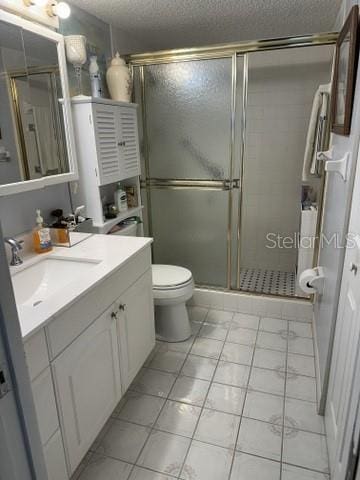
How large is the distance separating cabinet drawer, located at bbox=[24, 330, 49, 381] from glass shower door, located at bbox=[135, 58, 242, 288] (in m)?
1.79

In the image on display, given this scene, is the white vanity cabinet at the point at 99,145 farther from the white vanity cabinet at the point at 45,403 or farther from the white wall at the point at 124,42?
the white vanity cabinet at the point at 45,403

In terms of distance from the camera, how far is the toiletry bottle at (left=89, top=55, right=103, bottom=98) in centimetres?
205

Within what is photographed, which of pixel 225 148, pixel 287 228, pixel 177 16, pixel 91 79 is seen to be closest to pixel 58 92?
pixel 91 79

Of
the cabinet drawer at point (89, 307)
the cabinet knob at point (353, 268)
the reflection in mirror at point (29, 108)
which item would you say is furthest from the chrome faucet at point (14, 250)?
the cabinet knob at point (353, 268)

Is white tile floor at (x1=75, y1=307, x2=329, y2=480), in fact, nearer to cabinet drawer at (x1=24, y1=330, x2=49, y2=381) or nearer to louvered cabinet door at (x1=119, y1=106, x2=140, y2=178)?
cabinet drawer at (x1=24, y1=330, x2=49, y2=381)

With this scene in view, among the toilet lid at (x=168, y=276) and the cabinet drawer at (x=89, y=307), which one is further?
the toilet lid at (x=168, y=276)

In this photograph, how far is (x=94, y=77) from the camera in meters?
2.06

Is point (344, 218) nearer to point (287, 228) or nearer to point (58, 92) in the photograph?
point (58, 92)

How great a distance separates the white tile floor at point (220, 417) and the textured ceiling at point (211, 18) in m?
2.14

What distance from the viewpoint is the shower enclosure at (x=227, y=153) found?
2359mm

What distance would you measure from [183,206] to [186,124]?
63cm

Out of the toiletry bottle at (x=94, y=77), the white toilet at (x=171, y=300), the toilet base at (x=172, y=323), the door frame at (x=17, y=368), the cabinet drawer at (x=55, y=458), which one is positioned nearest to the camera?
the door frame at (x=17, y=368)

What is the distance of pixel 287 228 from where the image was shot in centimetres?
317

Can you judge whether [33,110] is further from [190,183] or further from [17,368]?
[17,368]
